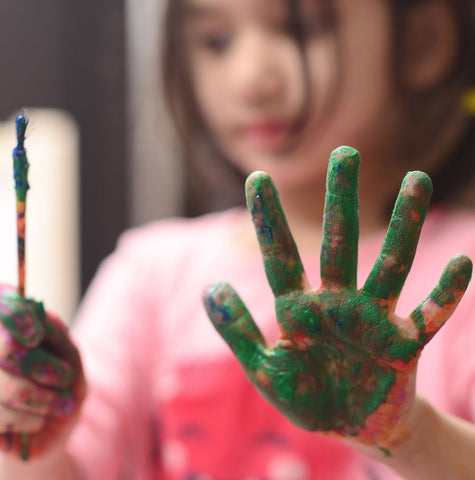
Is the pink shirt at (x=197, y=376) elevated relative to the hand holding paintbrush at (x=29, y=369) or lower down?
lower down

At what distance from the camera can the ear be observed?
0.52m

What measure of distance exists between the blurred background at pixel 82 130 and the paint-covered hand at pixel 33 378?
1.63ft

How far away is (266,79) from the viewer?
0.48 meters

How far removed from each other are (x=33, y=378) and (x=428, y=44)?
0.42m

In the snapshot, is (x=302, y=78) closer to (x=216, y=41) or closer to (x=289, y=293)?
(x=216, y=41)

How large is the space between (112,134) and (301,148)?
576mm

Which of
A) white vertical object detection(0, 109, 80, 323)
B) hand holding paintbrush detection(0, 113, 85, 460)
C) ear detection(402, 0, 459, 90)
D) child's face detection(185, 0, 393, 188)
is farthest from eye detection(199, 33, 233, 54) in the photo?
white vertical object detection(0, 109, 80, 323)

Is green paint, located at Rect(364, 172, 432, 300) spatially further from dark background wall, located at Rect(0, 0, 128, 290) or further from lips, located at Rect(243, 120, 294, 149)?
dark background wall, located at Rect(0, 0, 128, 290)

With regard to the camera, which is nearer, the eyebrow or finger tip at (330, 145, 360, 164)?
finger tip at (330, 145, 360, 164)

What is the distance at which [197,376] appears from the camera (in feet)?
1.94

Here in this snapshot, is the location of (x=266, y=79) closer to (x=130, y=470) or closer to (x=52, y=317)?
(x=52, y=317)

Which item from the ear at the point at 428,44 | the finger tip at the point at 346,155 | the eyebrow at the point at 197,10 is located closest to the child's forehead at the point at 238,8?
the eyebrow at the point at 197,10

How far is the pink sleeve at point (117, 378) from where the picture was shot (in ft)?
1.82

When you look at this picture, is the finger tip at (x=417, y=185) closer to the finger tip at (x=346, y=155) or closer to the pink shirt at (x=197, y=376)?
the finger tip at (x=346, y=155)
